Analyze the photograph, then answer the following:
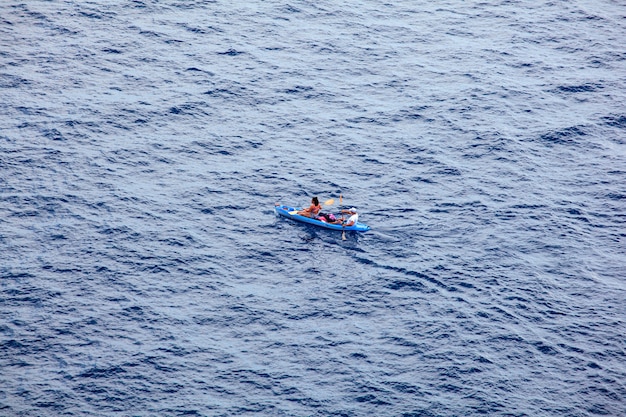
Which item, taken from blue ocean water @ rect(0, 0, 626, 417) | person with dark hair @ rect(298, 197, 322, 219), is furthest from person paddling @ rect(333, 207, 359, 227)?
person with dark hair @ rect(298, 197, 322, 219)

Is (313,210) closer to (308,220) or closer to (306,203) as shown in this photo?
(308,220)

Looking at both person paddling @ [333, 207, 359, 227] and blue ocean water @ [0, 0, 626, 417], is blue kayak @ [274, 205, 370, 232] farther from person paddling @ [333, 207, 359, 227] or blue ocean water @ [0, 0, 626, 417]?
blue ocean water @ [0, 0, 626, 417]

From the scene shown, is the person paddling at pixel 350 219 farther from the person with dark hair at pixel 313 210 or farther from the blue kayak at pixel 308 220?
the person with dark hair at pixel 313 210

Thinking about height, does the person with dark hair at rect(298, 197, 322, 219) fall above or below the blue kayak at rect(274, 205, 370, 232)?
above

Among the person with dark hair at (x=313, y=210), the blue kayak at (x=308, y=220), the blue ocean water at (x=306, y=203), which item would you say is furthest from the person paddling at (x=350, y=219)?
the person with dark hair at (x=313, y=210)

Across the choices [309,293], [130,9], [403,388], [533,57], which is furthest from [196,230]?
[533,57]

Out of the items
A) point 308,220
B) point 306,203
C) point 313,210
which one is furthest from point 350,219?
point 306,203
